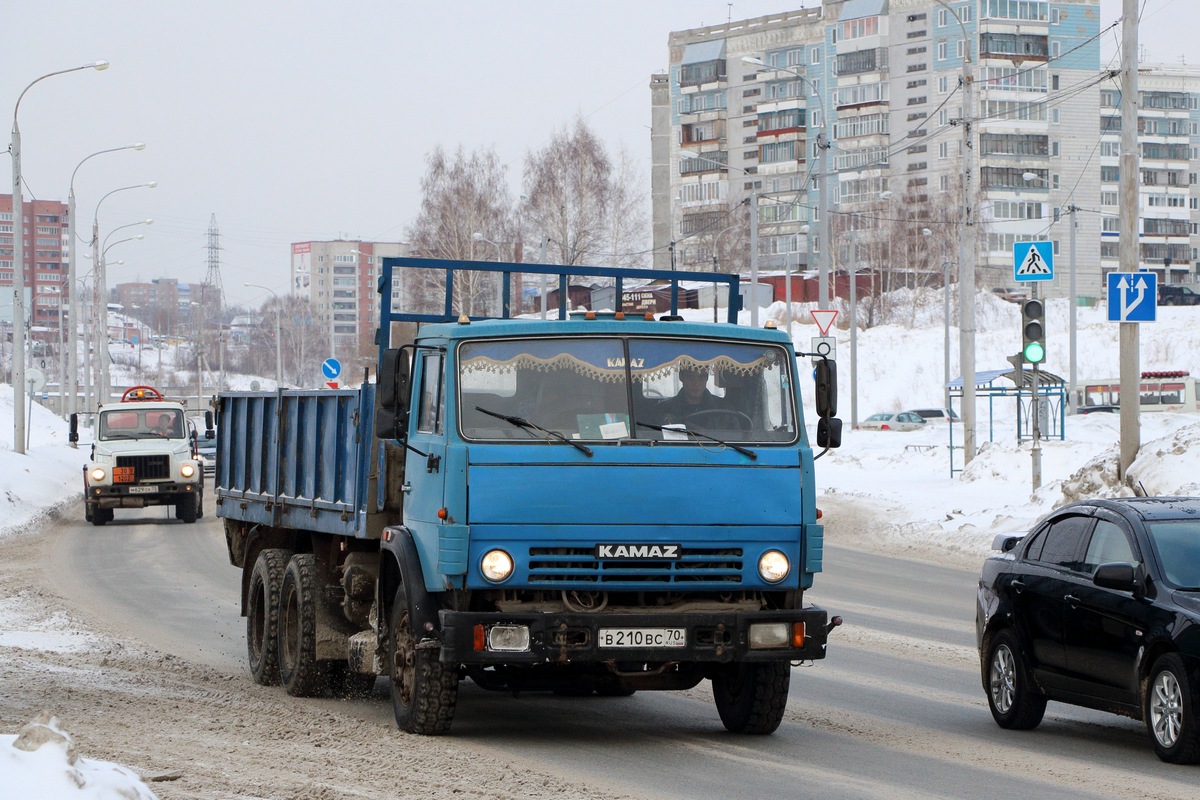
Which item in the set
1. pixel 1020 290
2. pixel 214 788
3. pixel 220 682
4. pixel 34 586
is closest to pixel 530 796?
pixel 214 788

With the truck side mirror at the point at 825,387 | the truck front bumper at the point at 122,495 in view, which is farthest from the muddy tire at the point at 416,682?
the truck front bumper at the point at 122,495

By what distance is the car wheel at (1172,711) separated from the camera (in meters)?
7.91

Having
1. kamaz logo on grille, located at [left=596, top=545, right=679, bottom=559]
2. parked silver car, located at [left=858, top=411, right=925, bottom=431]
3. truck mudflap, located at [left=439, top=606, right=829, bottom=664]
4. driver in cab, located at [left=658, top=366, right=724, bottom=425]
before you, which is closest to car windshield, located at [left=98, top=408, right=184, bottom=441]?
driver in cab, located at [left=658, top=366, right=724, bottom=425]

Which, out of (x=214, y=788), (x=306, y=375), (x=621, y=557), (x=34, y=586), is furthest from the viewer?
(x=306, y=375)

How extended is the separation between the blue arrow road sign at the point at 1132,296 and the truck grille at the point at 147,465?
16.7 m

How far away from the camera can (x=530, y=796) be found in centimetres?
716

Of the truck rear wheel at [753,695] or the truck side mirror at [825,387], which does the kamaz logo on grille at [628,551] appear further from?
the truck side mirror at [825,387]

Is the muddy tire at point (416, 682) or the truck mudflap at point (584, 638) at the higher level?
the truck mudflap at point (584, 638)

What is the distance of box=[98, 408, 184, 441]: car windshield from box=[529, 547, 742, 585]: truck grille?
75.9ft

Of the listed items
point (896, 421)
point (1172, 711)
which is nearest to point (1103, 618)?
point (1172, 711)

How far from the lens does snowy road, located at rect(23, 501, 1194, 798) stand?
25.0 ft

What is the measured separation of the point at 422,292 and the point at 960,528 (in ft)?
209

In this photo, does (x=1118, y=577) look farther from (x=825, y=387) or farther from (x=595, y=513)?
(x=595, y=513)

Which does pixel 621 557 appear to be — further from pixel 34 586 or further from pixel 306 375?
pixel 306 375
